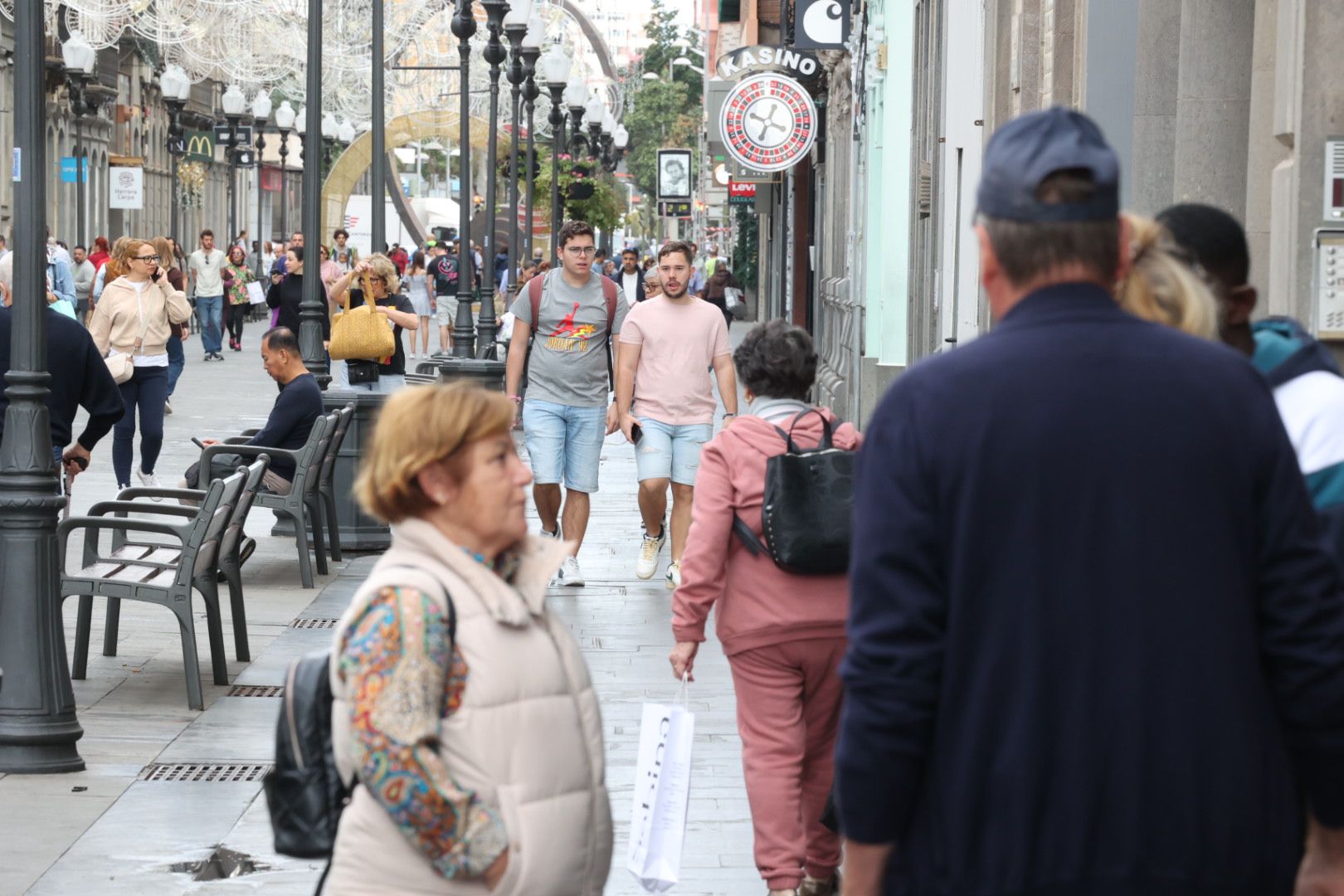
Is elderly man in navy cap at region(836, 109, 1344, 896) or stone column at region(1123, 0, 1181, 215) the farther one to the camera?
stone column at region(1123, 0, 1181, 215)

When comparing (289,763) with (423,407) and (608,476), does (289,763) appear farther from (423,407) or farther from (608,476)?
(608,476)

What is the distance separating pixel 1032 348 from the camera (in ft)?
9.70

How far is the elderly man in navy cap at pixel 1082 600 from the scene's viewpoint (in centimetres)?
292

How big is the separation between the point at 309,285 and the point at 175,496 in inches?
239

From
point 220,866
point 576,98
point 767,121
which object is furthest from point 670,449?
point 576,98

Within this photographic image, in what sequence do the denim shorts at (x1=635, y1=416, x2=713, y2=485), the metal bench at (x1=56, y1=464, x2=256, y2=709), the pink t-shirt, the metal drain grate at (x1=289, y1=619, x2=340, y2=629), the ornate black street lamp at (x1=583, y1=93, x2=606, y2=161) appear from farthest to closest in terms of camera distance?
the ornate black street lamp at (x1=583, y1=93, x2=606, y2=161)
the denim shorts at (x1=635, y1=416, x2=713, y2=485)
the pink t-shirt
the metal drain grate at (x1=289, y1=619, x2=340, y2=629)
the metal bench at (x1=56, y1=464, x2=256, y2=709)

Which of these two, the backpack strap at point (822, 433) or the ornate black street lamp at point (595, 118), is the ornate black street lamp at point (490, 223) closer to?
the ornate black street lamp at point (595, 118)

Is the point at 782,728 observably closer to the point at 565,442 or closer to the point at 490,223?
the point at 565,442

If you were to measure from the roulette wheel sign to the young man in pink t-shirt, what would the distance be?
35.0ft

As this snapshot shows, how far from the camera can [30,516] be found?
7.84m

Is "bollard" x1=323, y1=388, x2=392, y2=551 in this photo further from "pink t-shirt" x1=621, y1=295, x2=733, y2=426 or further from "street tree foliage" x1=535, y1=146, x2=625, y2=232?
"street tree foliage" x1=535, y1=146, x2=625, y2=232

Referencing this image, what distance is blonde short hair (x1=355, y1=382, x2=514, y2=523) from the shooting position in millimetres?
3492

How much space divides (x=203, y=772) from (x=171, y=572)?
5.72ft

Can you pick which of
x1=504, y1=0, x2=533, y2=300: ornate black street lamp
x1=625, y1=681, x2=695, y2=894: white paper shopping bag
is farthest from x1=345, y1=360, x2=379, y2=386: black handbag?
x1=504, y1=0, x2=533, y2=300: ornate black street lamp
